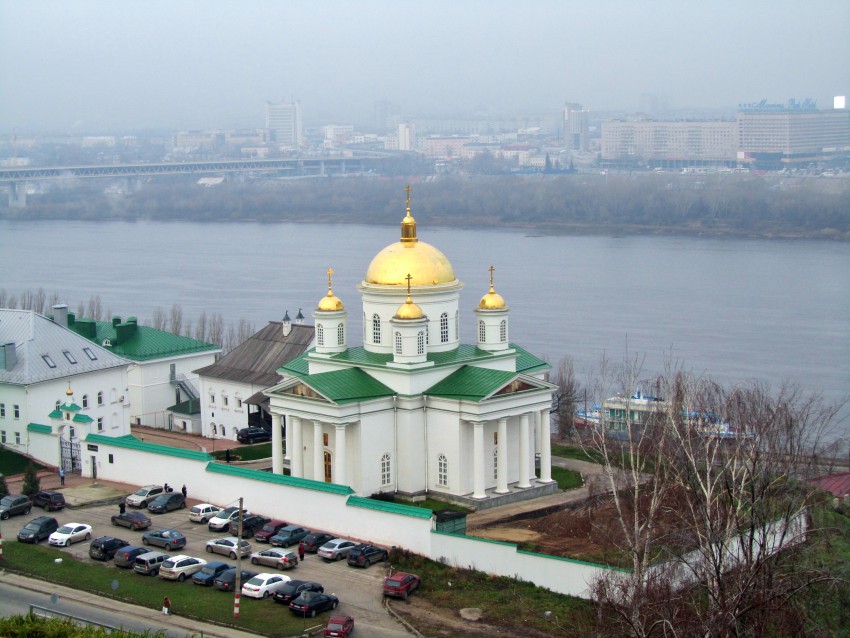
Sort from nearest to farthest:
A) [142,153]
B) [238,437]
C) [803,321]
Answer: [238,437] → [803,321] → [142,153]

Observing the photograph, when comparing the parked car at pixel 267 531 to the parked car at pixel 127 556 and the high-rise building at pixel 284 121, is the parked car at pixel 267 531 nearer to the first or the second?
the parked car at pixel 127 556

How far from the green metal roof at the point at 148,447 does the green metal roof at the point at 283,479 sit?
0.86 feet

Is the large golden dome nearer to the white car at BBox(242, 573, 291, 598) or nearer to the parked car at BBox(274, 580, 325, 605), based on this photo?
the white car at BBox(242, 573, 291, 598)

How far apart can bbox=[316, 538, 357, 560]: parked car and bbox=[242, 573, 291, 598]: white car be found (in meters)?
1.07

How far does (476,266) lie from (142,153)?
97.1m

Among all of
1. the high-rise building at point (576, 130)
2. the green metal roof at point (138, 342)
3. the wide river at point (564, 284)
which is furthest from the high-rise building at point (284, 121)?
the green metal roof at point (138, 342)

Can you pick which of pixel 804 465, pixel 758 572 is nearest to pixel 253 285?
pixel 804 465

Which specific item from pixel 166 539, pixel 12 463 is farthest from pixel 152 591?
pixel 12 463

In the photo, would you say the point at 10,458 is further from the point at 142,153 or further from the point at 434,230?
the point at 142,153

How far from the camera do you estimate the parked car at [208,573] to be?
12.4 m

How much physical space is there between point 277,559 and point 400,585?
1269 mm

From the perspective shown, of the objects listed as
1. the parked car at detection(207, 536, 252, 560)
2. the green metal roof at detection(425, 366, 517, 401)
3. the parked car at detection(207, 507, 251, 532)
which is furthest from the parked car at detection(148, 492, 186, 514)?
the green metal roof at detection(425, 366, 517, 401)

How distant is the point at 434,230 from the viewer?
219 feet

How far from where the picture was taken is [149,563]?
12.7 metres
